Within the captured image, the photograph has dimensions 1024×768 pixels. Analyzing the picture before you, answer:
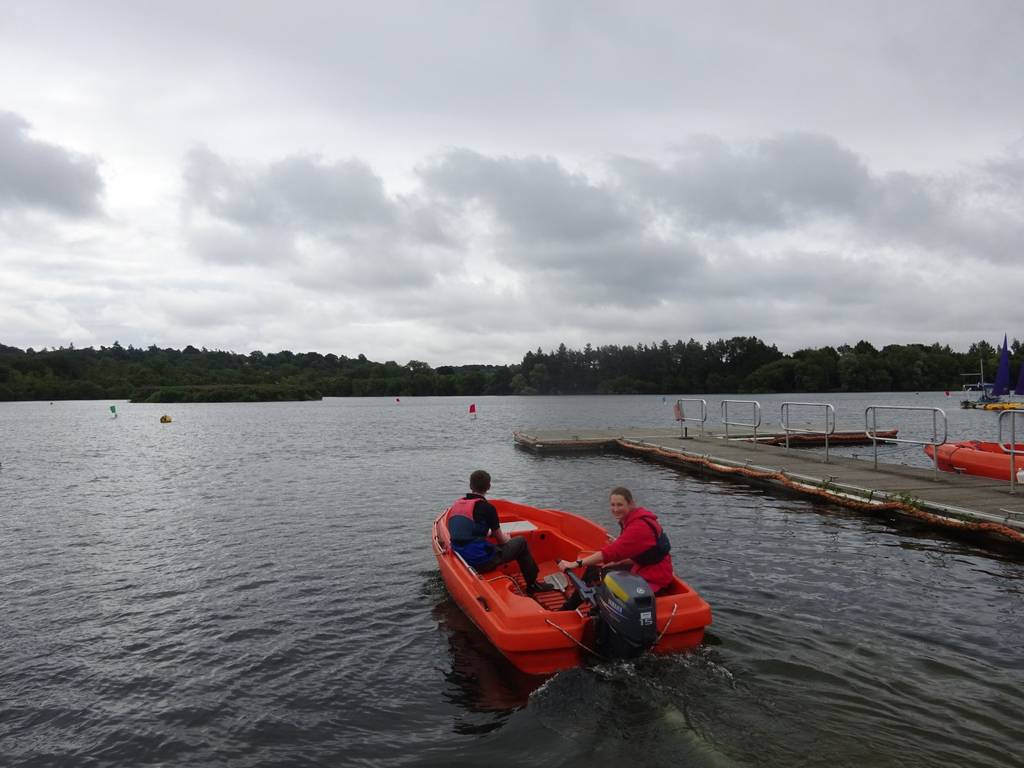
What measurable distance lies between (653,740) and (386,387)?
157917 mm

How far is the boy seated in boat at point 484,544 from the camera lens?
28.8 feet

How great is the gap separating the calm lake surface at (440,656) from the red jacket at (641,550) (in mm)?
860

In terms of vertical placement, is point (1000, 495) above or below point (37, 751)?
above

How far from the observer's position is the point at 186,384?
13088 centimetres

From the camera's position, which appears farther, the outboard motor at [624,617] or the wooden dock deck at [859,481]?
the wooden dock deck at [859,481]

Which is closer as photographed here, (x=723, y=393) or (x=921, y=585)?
(x=921, y=585)

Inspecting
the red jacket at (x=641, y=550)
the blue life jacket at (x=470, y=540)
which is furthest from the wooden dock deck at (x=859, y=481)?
the blue life jacket at (x=470, y=540)

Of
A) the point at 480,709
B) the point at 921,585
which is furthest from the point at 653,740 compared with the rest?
the point at 921,585

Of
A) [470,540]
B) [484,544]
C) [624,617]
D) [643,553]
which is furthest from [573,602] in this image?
[470,540]

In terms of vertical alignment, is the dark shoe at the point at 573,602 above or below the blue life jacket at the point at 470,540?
below

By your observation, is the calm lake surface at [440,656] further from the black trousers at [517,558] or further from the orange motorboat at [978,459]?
the orange motorboat at [978,459]

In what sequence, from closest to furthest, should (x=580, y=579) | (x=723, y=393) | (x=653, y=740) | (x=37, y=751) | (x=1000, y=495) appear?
(x=653, y=740) → (x=37, y=751) → (x=580, y=579) → (x=1000, y=495) → (x=723, y=393)

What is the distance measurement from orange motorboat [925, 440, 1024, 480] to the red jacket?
1233 cm

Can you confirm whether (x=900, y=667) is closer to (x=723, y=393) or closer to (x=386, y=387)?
(x=723, y=393)
